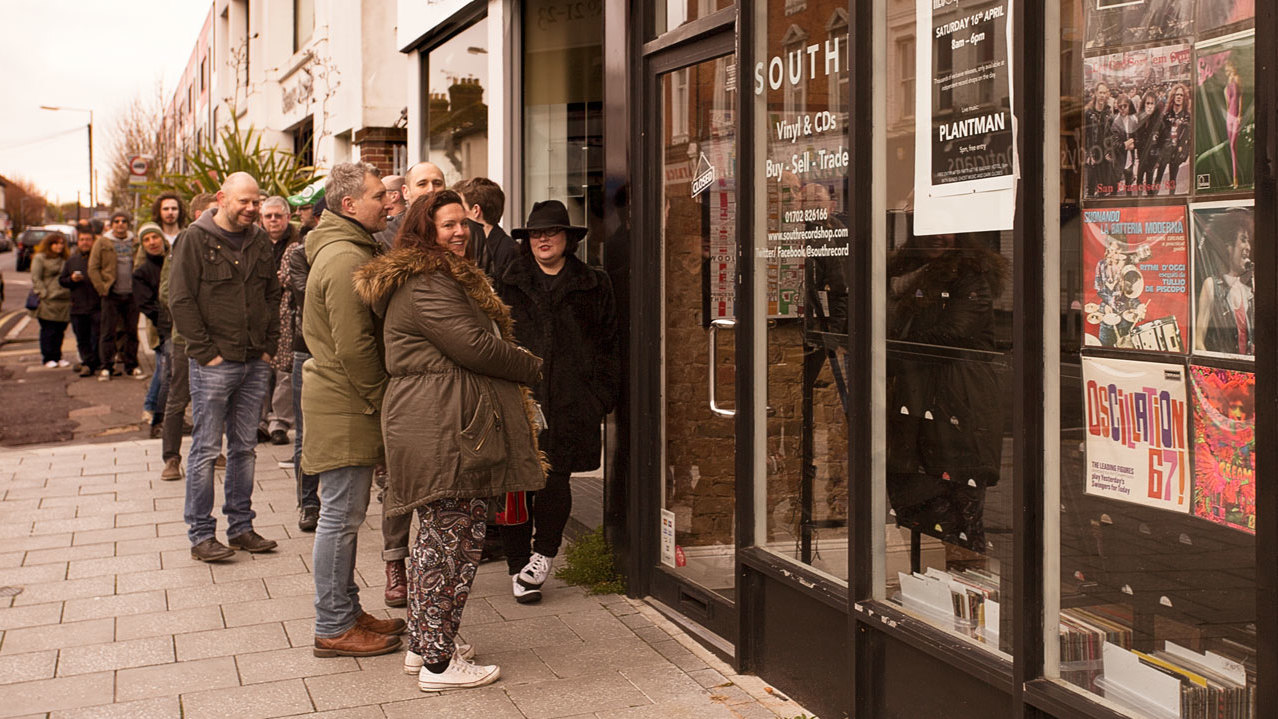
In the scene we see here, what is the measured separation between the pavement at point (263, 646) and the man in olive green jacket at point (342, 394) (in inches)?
8.1

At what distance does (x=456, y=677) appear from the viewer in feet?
15.3

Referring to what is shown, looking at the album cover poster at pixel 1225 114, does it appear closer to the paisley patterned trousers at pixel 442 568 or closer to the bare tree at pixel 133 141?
the paisley patterned trousers at pixel 442 568

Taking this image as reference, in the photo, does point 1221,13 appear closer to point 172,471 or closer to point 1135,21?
point 1135,21

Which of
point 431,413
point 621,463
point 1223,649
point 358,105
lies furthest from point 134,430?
point 1223,649

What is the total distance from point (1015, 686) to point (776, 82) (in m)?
2.41

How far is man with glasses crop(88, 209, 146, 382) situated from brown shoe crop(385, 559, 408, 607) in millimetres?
10128

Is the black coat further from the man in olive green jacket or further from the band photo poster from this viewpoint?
the band photo poster

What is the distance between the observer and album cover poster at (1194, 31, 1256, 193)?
2686 mm

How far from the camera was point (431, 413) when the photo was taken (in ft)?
14.5

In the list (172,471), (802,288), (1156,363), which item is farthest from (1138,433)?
(172,471)

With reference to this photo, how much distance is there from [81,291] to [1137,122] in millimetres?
15330

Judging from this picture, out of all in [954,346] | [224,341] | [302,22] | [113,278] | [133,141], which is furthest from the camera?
[133,141]

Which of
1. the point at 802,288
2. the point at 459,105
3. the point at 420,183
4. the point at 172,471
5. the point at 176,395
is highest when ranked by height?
the point at 459,105

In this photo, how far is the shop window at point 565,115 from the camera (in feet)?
25.2
